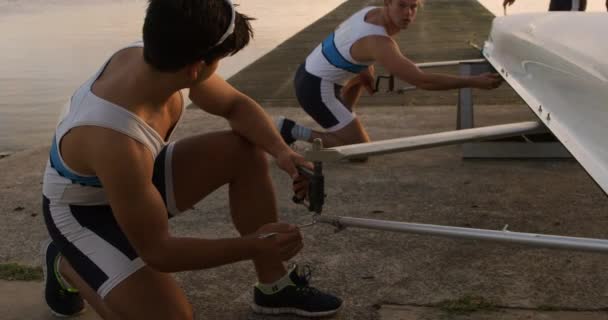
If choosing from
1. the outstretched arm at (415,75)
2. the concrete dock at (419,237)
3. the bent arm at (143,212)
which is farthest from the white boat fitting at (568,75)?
the bent arm at (143,212)

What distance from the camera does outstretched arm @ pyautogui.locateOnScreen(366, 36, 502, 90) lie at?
4359 mm

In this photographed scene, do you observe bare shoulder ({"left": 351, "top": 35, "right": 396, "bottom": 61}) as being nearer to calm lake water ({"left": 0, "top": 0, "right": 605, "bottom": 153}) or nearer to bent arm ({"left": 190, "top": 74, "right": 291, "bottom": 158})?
bent arm ({"left": 190, "top": 74, "right": 291, "bottom": 158})

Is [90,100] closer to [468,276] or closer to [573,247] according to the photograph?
[573,247]

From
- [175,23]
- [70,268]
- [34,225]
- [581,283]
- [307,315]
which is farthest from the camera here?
[34,225]

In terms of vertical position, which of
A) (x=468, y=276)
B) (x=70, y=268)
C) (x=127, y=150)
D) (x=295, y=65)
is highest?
(x=127, y=150)

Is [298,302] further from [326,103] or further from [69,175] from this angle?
[326,103]

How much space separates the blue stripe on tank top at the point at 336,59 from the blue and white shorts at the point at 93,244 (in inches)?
96.9

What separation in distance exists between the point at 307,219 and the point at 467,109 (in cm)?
161

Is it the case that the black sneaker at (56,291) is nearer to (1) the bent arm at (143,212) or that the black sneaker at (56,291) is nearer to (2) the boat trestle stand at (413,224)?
(1) the bent arm at (143,212)

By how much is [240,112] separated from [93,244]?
655mm

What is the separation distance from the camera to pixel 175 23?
2.16 m

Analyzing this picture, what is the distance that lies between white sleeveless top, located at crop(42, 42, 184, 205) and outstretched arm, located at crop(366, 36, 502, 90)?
2.20 m

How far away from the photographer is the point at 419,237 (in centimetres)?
363

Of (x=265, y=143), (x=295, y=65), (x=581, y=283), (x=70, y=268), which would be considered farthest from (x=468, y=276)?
(x=295, y=65)
